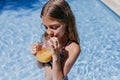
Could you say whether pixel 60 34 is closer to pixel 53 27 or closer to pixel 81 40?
pixel 53 27

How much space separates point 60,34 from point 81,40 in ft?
13.2

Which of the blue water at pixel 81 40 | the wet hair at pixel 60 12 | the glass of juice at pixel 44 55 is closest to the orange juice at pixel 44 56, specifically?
the glass of juice at pixel 44 55

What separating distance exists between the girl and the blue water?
2.54m

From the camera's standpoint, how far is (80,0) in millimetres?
9148

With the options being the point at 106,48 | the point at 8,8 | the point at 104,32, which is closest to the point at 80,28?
the point at 104,32

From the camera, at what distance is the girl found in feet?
8.64

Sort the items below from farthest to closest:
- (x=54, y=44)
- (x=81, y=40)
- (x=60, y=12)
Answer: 1. (x=81, y=40)
2. (x=60, y=12)
3. (x=54, y=44)

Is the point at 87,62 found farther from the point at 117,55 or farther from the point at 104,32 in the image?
the point at 104,32

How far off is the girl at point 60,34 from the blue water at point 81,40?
254 centimetres

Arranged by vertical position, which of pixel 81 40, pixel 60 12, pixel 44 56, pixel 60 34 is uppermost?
pixel 60 12

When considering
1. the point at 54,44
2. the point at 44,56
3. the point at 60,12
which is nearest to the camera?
the point at 54,44

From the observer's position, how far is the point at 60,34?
2.69 metres

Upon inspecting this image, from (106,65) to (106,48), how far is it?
0.63m

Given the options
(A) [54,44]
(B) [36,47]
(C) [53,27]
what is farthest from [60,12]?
(B) [36,47]
